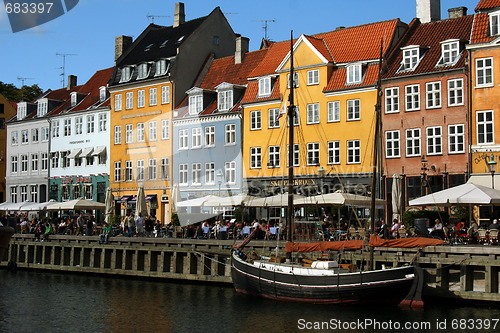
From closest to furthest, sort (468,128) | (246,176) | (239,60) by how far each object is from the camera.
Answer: (468,128) < (246,176) < (239,60)

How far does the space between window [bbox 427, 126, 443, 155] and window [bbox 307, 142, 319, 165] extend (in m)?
7.62

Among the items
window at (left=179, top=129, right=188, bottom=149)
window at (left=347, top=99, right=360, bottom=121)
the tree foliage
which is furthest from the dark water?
the tree foliage

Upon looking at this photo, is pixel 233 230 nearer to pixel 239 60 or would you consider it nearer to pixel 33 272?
pixel 33 272

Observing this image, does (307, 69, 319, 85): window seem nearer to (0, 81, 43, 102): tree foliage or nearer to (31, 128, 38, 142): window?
(31, 128, 38, 142): window

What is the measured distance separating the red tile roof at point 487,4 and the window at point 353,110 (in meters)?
8.81

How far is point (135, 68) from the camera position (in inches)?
2502

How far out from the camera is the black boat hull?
93.1ft

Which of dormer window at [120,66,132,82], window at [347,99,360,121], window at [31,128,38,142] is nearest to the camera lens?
window at [347,99,360,121]

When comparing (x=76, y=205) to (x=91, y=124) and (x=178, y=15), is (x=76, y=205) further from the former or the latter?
(x=178, y=15)

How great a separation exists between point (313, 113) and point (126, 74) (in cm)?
1910

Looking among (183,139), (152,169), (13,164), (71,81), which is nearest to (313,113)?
(183,139)

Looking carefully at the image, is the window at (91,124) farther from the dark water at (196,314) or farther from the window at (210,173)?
the dark water at (196,314)

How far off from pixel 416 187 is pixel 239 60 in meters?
19.5

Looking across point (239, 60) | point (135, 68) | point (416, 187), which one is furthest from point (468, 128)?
point (135, 68)
